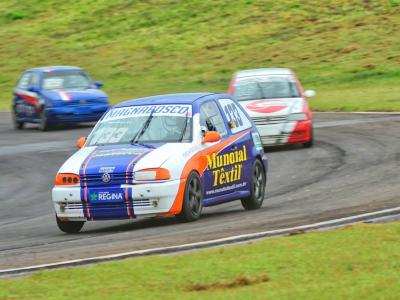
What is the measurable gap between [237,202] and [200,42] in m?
37.0

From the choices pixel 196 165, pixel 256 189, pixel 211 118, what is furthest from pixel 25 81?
pixel 196 165

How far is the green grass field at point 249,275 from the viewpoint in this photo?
→ 894cm

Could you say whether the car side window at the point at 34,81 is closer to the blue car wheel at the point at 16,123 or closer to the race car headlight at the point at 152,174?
the blue car wheel at the point at 16,123

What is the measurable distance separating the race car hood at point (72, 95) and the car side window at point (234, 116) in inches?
553

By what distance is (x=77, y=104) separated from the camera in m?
30.0

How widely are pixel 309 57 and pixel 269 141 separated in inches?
1020

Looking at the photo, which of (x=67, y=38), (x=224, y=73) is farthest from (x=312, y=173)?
(x=67, y=38)

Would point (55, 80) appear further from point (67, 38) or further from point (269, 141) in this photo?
point (67, 38)

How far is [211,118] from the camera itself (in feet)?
50.4

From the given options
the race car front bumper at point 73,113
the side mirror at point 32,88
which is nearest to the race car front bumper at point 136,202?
the race car front bumper at point 73,113

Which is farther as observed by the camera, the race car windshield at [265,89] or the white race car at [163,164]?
the race car windshield at [265,89]

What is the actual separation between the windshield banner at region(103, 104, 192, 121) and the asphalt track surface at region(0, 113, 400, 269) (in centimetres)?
125

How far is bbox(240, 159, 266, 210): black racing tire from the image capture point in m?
15.8

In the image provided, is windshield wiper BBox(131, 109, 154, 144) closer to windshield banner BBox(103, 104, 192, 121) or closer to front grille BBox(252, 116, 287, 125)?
windshield banner BBox(103, 104, 192, 121)
